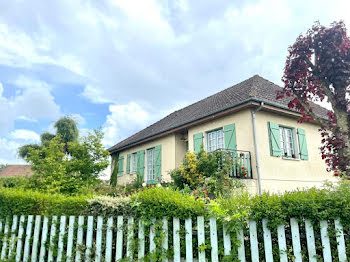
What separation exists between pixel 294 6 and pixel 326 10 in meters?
0.82

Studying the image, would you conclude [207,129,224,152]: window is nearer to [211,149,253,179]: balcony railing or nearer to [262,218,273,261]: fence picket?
[211,149,253,179]: balcony railing

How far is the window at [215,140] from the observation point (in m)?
10.6

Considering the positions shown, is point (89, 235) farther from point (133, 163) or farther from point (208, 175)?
point (133, 163)

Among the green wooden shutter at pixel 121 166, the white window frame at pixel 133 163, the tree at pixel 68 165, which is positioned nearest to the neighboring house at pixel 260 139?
the white window frame at pixel 133 163

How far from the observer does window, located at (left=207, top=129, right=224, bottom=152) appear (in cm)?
1064

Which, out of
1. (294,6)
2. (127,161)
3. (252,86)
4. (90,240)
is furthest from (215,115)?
(127,161)

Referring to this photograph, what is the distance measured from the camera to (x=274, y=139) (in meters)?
9.55

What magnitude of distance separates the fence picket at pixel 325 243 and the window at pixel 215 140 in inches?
312

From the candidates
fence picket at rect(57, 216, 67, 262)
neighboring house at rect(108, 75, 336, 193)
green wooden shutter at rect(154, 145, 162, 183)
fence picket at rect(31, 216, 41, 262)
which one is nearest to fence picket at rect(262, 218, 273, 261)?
fence picket at rect(57, 216, 67, 262)

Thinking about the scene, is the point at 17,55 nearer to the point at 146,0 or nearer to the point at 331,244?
the point at 146,0

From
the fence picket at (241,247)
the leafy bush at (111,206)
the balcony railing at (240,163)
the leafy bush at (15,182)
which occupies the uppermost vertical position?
the balcony railing at (240,163)

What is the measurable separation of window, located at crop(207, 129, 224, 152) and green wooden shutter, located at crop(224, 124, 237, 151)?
56 centimetres

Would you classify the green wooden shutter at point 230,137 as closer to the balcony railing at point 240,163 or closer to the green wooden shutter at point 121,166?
the balcony railing at point 240,163

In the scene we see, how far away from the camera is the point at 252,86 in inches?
444
